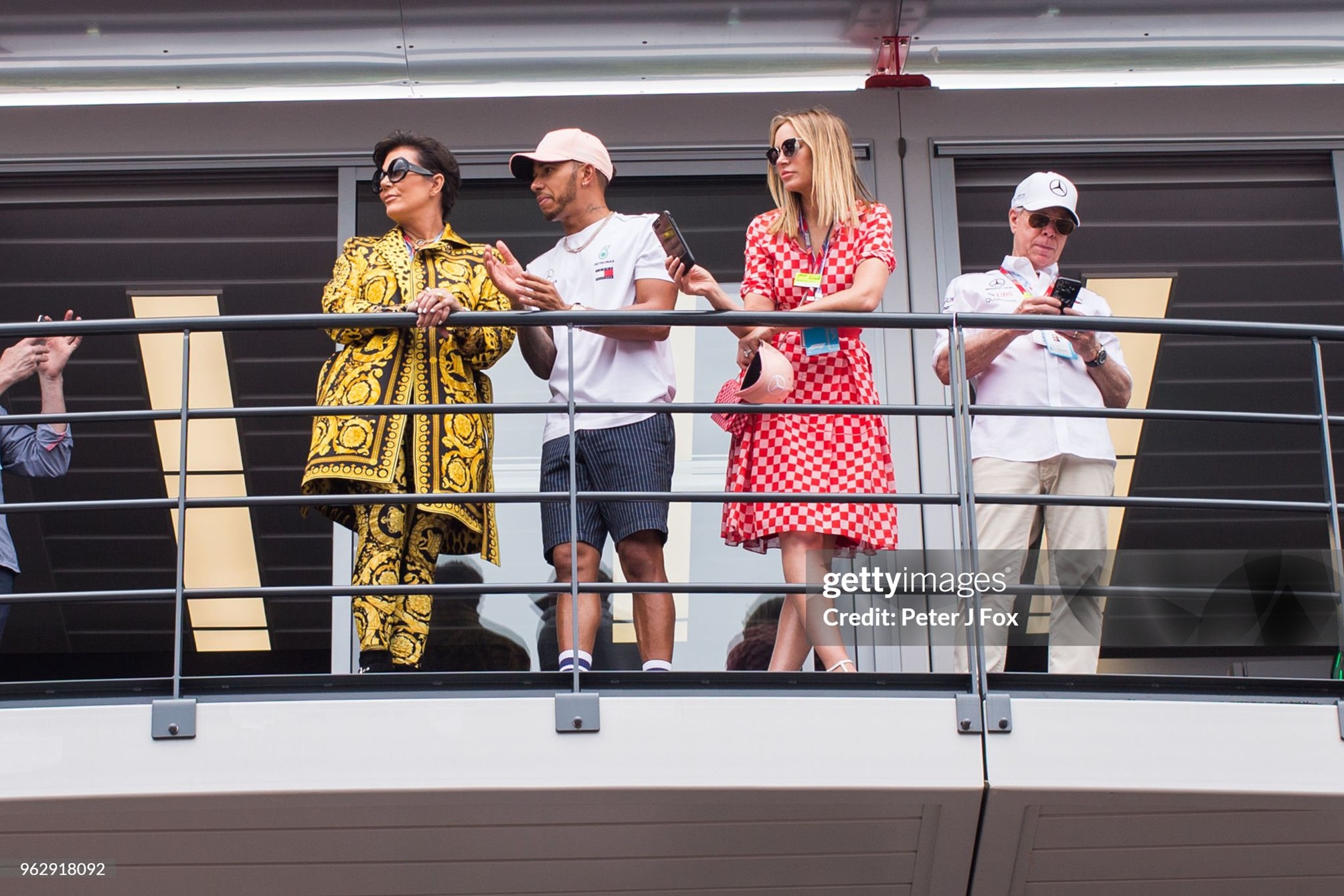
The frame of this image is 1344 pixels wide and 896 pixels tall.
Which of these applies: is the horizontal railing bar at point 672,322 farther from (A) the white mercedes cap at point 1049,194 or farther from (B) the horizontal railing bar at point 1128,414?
(A) the white mercedes cap at point 1049,194

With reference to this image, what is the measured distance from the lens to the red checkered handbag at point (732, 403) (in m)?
3.97

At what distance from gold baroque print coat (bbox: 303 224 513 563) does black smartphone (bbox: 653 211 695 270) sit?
58 cm

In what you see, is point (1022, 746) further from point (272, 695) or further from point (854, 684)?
point (272, 695)

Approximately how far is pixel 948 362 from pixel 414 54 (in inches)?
104

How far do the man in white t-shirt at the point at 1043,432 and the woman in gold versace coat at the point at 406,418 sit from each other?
1.33 meters

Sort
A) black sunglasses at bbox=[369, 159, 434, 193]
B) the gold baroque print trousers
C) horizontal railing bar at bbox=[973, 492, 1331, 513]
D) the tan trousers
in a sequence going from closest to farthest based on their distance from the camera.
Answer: horizontal railing bar at bbox=[973, 492, 1331, 513] → the gold baroque print trousers → the tan trousers → black sunglasses at bbox=[369, 159, 434, 193]

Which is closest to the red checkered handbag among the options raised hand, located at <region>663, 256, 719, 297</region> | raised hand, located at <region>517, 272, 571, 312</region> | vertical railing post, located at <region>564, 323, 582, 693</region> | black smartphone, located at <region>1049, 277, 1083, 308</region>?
raised hand, located at <region>663, 256, 719, 297</region>

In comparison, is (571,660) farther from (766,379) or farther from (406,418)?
(766,379)

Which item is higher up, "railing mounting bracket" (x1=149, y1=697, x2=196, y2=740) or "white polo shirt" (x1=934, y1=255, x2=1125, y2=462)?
"white polo shirt" (x1=934, y1=255, x2=1125, y2=462)

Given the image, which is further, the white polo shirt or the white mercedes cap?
the white mercedes cap

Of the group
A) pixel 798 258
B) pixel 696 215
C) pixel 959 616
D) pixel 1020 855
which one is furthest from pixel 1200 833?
pixel 696 215

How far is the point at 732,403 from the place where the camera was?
3939 millimetres

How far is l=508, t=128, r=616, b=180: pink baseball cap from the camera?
4.28 meters

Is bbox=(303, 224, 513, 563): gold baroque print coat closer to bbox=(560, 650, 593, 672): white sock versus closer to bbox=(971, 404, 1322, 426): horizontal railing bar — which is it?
bbox=(560, 650, 593, 672): white sock
